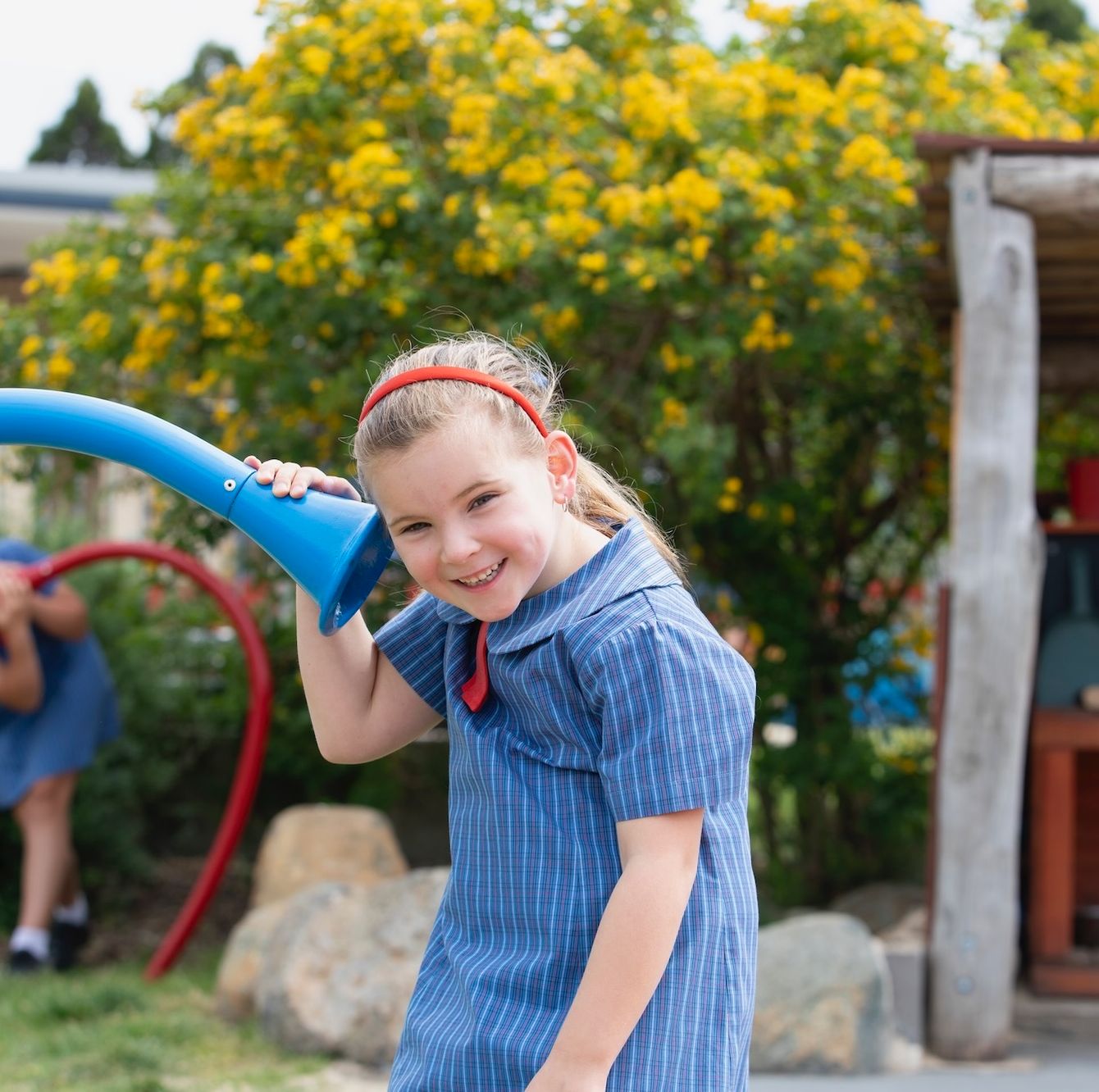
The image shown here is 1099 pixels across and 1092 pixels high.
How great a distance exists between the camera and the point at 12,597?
15.4 ft

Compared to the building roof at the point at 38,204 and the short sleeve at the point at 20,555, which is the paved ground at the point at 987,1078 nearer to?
the short sleeve at the point at 20,555

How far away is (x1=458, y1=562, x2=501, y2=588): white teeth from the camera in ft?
5.01

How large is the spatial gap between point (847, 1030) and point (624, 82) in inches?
111

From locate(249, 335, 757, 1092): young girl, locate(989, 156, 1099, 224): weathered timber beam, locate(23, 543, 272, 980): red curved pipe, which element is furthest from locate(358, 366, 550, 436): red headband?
locate(23, 543, 272, 980): red curved pipe

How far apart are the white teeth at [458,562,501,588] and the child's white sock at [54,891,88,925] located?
3.90 metres

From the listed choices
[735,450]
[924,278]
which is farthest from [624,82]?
[735,450]

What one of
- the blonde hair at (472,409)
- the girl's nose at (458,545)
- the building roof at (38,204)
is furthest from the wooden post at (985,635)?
the building roof at (38,204)

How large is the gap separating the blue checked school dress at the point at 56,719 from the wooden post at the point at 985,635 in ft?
9.13

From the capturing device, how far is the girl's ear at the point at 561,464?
1.60 meters

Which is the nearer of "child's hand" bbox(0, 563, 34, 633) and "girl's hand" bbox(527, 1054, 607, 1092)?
"girl's hand" bbox(527, 1054, 607, 1092)

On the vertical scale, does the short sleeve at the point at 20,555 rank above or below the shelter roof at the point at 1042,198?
below

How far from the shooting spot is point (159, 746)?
6.09 m

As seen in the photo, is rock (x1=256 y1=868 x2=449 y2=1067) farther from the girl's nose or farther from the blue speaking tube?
the girl's nose

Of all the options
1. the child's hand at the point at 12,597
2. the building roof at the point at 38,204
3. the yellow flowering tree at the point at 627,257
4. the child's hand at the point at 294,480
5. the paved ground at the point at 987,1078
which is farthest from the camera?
the building roof at the point at 38,204
